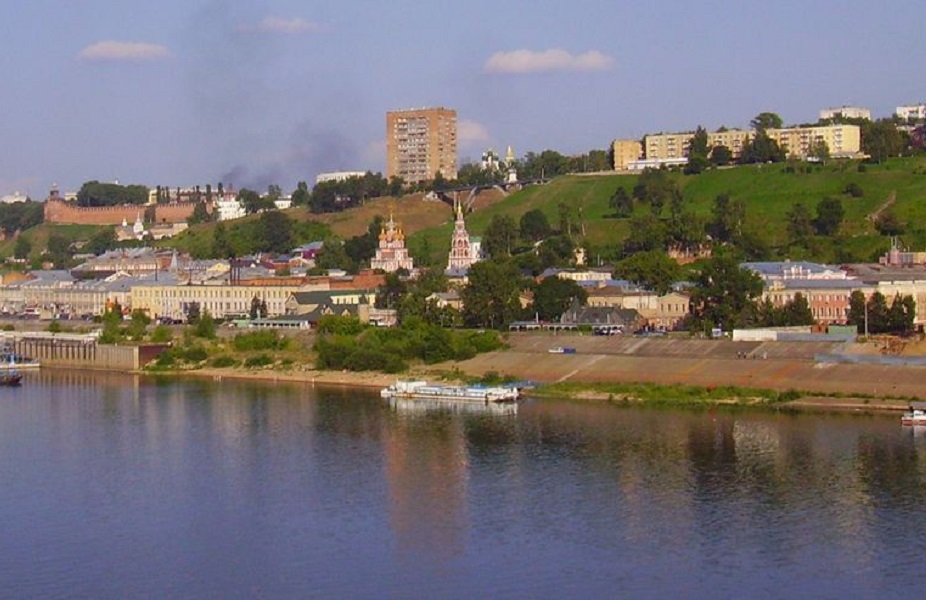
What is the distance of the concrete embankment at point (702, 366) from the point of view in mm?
25891

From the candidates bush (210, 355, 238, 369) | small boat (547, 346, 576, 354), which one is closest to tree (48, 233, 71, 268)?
bush (210, 355, 238, 369)

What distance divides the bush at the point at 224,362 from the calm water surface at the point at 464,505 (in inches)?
311

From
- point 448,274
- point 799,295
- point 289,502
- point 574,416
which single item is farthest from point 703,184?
point 289,502

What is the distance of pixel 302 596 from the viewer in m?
14.9

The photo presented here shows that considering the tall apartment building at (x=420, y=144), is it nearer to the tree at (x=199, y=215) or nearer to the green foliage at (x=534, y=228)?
the tree at (x=199, y=215)

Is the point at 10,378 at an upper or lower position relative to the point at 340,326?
lower

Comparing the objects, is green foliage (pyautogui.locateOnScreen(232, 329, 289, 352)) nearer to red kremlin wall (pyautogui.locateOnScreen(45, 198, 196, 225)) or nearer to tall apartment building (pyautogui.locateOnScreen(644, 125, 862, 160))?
tall apartment building (pyautogui.locateOnScreen(644, 125, 862, 160))

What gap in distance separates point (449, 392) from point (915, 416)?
27.1 feet

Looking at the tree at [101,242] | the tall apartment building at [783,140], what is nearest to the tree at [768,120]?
the tall apartment building at [783,140]

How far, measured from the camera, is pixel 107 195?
269 feet

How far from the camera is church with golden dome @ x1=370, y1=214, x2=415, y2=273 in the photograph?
4828cm

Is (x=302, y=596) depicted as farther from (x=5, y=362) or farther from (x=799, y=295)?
(x=5, y=362)

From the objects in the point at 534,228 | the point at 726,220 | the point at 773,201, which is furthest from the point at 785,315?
the point at 534,228

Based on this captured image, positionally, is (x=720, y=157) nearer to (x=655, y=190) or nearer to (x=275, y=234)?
(x=655, y=190)
